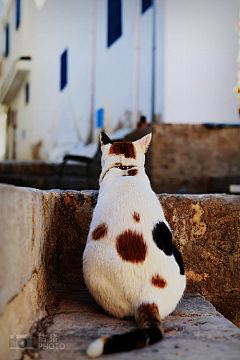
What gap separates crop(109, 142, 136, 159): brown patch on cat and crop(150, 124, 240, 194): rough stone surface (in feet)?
11.6

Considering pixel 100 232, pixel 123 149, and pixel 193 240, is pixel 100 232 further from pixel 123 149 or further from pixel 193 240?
pixel 193 240

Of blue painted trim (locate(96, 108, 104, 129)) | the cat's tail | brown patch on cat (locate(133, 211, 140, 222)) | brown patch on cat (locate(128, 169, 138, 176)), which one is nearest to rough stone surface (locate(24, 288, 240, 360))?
the cat's tail

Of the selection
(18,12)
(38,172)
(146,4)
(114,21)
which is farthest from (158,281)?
(18,12)

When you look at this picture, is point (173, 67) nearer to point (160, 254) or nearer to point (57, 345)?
point (160, 254)

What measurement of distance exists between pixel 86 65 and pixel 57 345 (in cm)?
878

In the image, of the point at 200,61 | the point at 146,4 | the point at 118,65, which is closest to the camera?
the point at 200,61

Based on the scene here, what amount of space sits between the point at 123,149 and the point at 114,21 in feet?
23.1

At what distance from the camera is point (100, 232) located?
151 cm

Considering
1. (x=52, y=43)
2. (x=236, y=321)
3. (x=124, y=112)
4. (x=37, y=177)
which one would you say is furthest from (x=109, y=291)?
(x=52, y=43)

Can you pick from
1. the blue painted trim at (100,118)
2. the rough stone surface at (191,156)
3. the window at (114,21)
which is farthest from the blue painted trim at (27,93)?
the rough stone surface at (191,156)

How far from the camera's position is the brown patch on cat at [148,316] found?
1.25 meters

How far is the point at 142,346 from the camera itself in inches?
45.3

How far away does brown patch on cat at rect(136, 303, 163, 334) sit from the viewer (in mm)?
1249

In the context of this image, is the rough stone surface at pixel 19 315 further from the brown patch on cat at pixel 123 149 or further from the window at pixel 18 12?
the window at pixel 18 12
